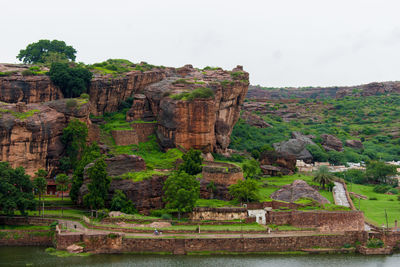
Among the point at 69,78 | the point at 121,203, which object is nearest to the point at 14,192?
the point at 121,203

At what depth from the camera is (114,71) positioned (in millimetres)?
84062

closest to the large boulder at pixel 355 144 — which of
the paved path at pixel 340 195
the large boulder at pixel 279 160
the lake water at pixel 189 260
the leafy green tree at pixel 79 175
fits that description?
the large boulder at pixel 279 160

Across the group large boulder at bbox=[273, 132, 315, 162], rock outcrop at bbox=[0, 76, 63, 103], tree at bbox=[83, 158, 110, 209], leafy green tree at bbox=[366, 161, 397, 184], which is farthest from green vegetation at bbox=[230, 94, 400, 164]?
tree at bbox=[83, 158, 110, 209]

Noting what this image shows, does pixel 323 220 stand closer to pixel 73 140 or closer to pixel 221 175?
pixel 221 175

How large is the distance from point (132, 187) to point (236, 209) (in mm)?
10942

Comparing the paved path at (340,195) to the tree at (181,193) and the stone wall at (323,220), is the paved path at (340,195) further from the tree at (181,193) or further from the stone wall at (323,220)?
the tree at (181,193)

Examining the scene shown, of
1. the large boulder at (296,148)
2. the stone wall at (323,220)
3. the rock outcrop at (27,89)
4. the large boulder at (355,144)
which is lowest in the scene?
the stone wall at (323,220)

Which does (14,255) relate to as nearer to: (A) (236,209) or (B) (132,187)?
(B) (132,187)

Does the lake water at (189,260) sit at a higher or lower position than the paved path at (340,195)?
lower

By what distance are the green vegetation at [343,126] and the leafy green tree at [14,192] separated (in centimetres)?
5121

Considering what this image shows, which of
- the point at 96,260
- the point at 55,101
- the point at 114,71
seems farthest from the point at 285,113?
the point at 96,260

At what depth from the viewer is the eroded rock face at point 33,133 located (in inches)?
2344

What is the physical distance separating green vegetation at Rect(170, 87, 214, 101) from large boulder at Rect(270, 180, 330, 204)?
17076mm

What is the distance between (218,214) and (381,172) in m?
39.9
